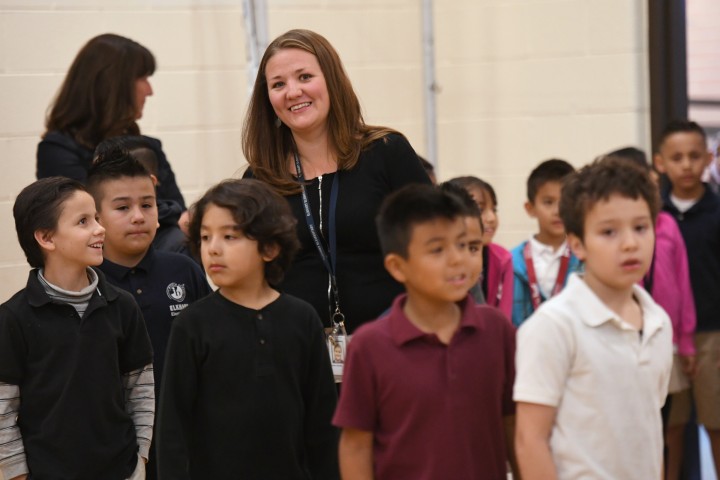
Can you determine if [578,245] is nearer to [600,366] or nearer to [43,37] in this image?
[600,366]

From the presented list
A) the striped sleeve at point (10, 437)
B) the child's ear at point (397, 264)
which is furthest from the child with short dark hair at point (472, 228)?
the striped sleeve at point (10, 437)

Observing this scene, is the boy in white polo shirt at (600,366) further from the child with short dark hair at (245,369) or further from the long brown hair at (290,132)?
the long brown hair at (290,132)

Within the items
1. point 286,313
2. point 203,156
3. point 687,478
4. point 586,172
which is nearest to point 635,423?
point 586,172

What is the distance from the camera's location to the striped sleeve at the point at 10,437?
2.66m

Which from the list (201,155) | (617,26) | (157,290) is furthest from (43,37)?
(617,26)

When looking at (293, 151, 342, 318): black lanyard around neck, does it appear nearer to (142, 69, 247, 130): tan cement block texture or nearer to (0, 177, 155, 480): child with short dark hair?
(0, 177, 155, 480): child with short dark hair

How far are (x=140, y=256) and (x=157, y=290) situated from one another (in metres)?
0.13

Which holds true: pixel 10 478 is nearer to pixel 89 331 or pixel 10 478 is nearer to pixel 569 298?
pixel 89 331

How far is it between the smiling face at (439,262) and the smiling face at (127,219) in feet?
3.92

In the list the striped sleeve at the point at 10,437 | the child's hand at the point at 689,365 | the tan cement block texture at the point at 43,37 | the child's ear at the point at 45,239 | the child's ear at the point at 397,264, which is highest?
the tan cement block texture at the point at 43,37

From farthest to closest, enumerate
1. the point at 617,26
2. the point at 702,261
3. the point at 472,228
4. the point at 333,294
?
1. the point at 617,26
2. the point at 702,261
3. the point at 333,294
4. the point at 472,228

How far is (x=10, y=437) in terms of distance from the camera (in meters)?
2.67

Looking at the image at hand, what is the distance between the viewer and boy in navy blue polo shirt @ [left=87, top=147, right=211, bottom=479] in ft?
10.4

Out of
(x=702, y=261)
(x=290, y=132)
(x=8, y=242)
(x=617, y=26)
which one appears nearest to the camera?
(x=290, y=132)
